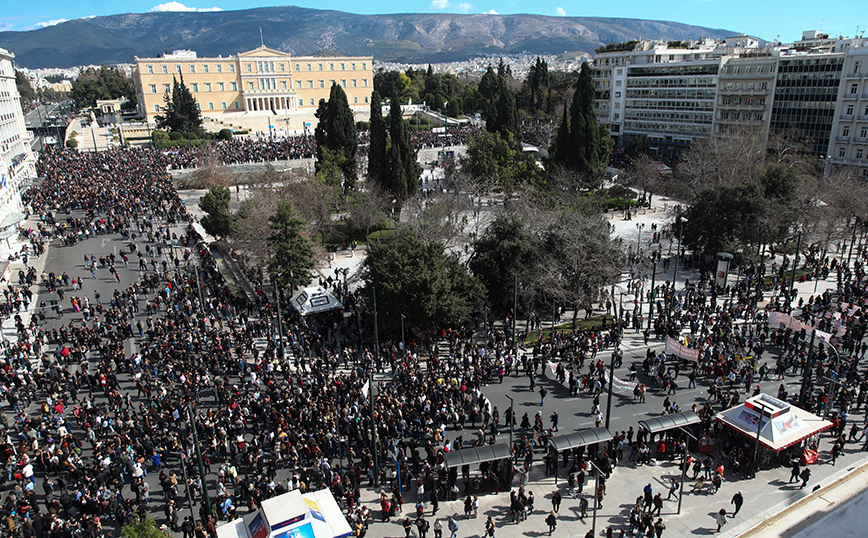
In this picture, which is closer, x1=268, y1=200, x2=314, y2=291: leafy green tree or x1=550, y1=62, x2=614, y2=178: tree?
x1=268, y1=200, x2=314, y2=291: leafy green tree

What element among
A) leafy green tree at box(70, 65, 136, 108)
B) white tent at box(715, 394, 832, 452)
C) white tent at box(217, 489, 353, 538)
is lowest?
white tent at box(715, 394, 832, 452)

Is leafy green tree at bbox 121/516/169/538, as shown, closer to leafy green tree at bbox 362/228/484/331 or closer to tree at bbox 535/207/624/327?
leafy green tree at bbox 362/228/484/331

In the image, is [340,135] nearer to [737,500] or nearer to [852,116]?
[737,500]

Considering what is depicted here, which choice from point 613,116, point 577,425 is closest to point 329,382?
point 577,425

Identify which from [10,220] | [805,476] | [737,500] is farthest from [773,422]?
[10,220]

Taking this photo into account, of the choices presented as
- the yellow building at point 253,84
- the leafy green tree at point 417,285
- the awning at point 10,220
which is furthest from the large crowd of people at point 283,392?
the yellow building at point 253,84

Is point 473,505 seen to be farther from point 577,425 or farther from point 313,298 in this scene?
point 313,298

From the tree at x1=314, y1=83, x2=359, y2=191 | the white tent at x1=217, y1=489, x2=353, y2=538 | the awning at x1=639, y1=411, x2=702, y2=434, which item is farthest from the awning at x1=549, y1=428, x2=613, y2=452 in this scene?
the tree at x1=314, y1=83, x2=359, y2=191
